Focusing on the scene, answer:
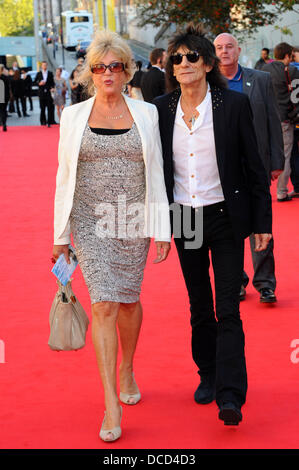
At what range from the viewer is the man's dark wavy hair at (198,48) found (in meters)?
4.74

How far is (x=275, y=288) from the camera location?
7.26 metres

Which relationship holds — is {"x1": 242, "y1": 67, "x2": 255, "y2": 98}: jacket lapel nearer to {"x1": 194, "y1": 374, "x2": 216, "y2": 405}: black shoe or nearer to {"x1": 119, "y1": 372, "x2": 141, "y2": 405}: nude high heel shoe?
{"x1": 194, "y1": 374, "x2": 216, "y2": 405}: black shoe

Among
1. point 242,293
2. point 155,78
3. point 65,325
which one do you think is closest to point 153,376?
point 65,325

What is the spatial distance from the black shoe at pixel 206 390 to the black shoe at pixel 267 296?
2066 millimetres

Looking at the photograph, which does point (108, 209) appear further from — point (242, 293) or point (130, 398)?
point (242, 293)

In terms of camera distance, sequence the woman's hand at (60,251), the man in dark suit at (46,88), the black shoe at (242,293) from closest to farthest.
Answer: the woman's hand at (60,251) < the black shoe at (242,293) < the man in dark suit at (46,88)

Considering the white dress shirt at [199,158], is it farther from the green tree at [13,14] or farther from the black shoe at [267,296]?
the green tree at [13,14]

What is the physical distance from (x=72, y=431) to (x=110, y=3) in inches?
2426

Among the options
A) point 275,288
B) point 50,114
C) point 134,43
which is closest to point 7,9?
point 134,43

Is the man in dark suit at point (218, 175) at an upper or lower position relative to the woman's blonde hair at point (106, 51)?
lower

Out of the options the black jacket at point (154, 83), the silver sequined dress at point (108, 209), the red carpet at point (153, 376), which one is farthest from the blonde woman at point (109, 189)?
the black jacket at point (154, 83)

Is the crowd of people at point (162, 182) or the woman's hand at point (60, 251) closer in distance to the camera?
the crowd of people at point (162, 182)

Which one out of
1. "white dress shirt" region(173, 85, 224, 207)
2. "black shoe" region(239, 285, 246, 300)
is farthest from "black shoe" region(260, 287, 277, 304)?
"white dress shirt" region(173, 85, 224, 207)

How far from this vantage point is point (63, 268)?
15.8 ft
